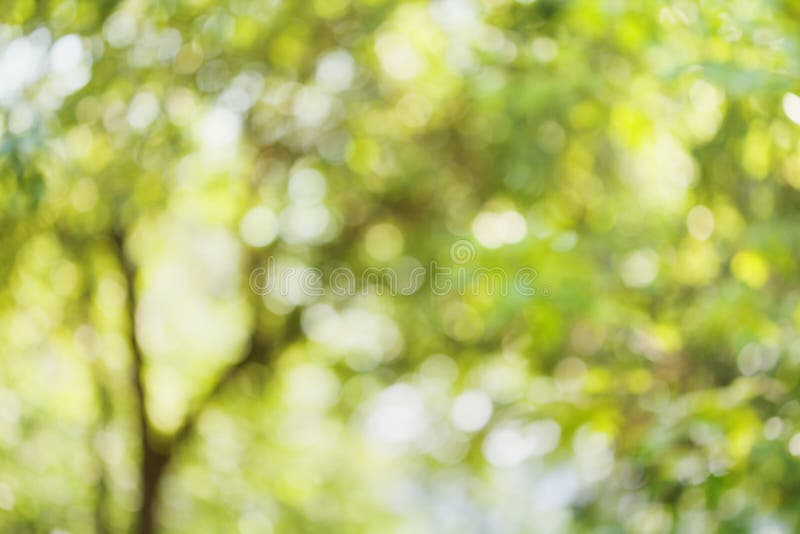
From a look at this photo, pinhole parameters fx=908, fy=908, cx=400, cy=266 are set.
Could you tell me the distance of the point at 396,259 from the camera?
4.48 m

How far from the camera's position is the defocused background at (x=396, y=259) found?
2574mm

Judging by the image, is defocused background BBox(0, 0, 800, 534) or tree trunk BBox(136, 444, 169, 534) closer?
defocused background BBox(0, 0, 800, 534)

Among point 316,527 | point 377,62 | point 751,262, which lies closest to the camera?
point 751,262

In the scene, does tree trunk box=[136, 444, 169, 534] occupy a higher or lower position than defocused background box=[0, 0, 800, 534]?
lower

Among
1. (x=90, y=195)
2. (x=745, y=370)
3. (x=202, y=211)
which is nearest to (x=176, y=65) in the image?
(x=90, y=195)

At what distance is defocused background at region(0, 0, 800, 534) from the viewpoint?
2574mm

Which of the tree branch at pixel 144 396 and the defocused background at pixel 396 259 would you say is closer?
the defocused background at pixel 396 259

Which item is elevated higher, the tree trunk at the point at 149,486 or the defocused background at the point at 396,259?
the defocused background at the point at 396,259

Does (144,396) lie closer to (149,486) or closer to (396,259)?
(149,486)

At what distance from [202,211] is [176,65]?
1672 mm

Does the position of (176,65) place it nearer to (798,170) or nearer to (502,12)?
(502,12)

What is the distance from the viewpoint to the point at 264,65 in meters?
3.85

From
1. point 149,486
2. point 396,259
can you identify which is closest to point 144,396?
point 149,486

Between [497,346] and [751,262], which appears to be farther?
[497,346]
